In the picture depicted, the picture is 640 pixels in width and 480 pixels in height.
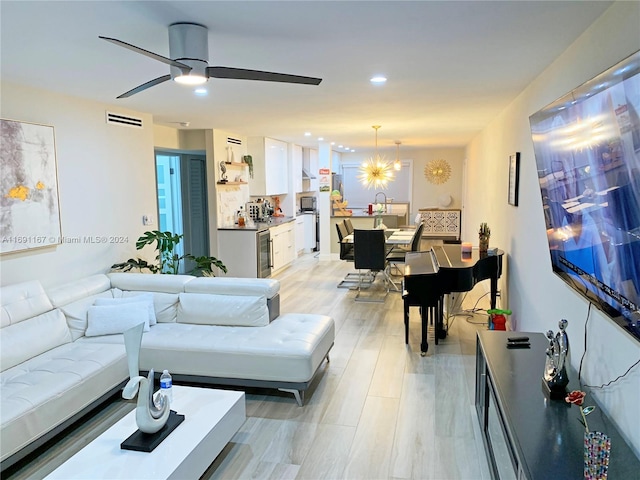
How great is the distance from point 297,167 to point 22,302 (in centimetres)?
670

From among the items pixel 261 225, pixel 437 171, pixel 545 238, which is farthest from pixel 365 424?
pixel 437 171

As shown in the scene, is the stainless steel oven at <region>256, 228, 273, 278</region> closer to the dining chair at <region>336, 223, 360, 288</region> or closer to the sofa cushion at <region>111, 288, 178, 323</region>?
the dining chair at <region>336, 223, 360, 288</region>

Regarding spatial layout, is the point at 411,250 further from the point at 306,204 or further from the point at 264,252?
the point at 306,204

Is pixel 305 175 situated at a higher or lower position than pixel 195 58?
lower

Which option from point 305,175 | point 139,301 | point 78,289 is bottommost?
point 139,301

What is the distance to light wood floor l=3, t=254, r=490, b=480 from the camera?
8.33 feet

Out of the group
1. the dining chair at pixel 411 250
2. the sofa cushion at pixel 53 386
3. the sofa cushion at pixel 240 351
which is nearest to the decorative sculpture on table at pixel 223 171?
the dining chair at pixel 411 250

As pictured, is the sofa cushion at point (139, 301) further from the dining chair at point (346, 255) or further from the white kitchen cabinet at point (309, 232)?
the white kitchen cabinet at point (309, 232)

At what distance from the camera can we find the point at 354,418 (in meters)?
3.07

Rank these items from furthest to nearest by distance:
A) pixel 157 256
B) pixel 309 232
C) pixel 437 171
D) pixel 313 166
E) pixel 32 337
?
pixel 437 171 < pixel 313 166 < pixel 309 232 < pixel 157 256 < pixel 32 337

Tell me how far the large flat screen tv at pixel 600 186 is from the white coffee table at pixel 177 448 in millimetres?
1986

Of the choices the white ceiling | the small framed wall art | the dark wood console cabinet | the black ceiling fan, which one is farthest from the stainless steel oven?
the black ceiling fan

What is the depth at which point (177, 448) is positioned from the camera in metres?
2.22

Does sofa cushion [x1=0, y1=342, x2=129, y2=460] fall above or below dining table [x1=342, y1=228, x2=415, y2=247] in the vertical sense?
below
